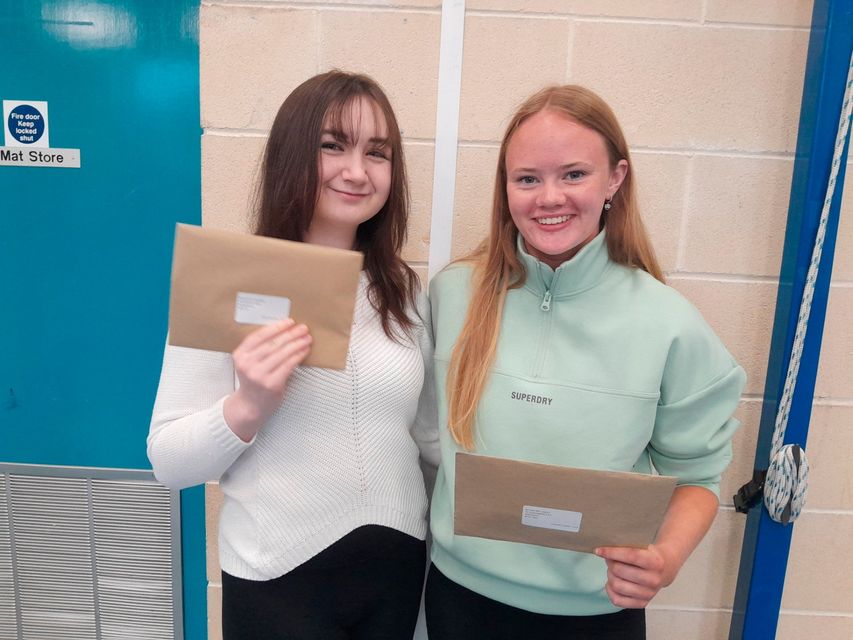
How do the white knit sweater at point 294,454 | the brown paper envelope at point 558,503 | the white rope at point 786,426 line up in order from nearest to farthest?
1. the brown paper envelope at point 558,503
2. the white knit sweater at point 294,454
3. the white rope at point 786,426

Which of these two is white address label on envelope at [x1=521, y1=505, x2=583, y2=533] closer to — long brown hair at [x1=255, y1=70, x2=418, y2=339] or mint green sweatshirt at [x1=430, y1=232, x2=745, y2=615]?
mint green sweatshirt at [x1=430, y1=232, x2=745, y2=615]

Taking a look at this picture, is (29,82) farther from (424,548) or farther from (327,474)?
(424,548)

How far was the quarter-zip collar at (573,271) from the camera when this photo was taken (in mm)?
938

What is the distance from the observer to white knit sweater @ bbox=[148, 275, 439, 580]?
897 mm

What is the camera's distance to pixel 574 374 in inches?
36.9

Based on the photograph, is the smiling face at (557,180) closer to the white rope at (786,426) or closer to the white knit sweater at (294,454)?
the white knit sweater at (294,454)

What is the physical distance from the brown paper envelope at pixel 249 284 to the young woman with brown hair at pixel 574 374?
272mm

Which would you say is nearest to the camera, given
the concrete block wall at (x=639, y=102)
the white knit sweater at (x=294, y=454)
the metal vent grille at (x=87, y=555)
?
the white knit sweater at (x=294, y=454)

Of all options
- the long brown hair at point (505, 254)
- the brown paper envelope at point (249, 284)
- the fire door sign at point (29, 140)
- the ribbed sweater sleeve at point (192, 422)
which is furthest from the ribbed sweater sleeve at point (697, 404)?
the fire door sign at point (29, 140)

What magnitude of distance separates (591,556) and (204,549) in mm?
938

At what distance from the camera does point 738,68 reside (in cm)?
121

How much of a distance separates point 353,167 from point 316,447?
0.44 metres

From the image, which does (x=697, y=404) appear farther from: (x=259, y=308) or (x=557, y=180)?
(x=259, y=308)

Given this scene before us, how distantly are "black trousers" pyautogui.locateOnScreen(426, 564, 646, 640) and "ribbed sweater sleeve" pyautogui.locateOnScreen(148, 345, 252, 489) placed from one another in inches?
17.8
